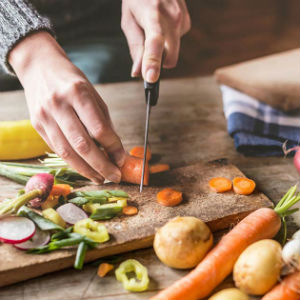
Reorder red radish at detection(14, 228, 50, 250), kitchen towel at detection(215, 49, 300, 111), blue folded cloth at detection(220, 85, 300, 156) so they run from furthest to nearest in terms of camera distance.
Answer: kitchen towel at detection(215, 49, 300, 111)
blue folded cloth at detection(220, 85, 300, 156)
red radish at detection(14, 228, 50, 250)

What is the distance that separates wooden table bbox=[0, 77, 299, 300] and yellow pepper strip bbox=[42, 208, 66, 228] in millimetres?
130

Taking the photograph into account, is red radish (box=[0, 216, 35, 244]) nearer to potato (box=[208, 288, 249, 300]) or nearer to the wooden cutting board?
the wooden cutting board

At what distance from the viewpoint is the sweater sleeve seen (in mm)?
1258

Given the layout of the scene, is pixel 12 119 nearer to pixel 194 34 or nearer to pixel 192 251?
pixel 192 251

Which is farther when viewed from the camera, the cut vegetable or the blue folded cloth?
the blue folded cloth

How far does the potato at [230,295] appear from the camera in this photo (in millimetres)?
939

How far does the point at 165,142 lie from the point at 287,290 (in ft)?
2.75

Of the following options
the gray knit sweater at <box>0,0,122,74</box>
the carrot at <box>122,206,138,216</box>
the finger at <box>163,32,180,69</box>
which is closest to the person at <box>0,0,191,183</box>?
the carrot at <box>122,206,138,216</box>

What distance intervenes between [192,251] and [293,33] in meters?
3.57

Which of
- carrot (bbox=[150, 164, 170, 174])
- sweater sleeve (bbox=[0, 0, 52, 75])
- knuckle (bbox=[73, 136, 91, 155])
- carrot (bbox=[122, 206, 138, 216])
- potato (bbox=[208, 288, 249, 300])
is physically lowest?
carrot (bbox=[150, 164, 170, 174])

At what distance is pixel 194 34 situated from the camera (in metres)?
4.10

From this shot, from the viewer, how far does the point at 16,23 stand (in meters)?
1.27

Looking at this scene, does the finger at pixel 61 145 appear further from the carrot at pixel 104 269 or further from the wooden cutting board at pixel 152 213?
the carrot at pixel 104 269

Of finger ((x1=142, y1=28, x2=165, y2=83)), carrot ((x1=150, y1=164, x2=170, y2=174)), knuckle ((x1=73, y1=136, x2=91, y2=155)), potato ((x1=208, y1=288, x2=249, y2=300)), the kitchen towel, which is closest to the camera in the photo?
potato ((x1=208, y1=288, x2=249, y2=300))
